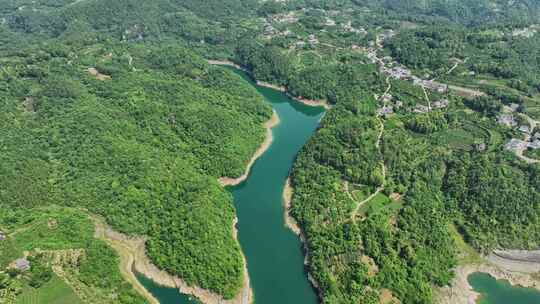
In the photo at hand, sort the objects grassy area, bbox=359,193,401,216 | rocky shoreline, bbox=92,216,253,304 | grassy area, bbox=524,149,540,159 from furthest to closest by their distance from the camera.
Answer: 1. grassy area, bbox=524,149,540,159
2. grassy area, bbox=359,193,401,216
3. rocky shoreline, bbox=92,216,253,304

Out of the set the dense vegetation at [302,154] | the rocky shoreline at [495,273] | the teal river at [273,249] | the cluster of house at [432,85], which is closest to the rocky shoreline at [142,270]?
the teal river at [273,249]

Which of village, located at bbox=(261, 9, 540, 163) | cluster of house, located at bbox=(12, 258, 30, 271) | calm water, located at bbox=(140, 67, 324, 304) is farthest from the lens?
village, located at bbox=(261, 9, 540, 163)

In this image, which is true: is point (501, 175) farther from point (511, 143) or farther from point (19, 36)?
point (19, 36)

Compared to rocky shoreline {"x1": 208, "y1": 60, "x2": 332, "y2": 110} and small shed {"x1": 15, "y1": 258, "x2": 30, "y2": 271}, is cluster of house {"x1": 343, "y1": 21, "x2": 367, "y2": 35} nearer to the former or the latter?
rocky shoreline {"x1": 208, "y1": 60, "x2": 332, "y2": 110}

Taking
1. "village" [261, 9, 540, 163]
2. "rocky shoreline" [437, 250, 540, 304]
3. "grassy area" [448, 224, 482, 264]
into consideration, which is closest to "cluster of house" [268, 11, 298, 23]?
"village" [261, 9, 540, 163]

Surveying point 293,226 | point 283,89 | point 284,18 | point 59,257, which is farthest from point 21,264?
point 284,18
